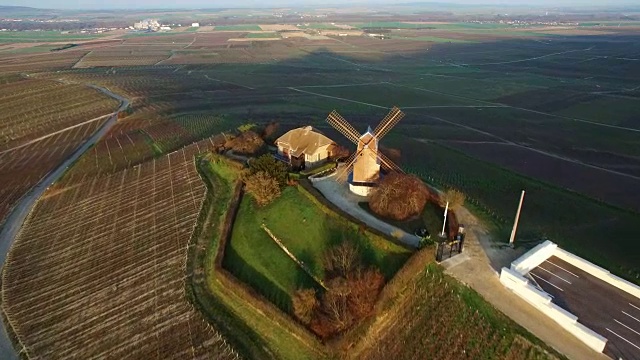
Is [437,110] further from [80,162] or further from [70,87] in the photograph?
[70,87]

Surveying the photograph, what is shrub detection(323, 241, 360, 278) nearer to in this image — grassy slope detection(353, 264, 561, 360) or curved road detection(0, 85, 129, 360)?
grassy slope detection(353, 264, 561, 360)

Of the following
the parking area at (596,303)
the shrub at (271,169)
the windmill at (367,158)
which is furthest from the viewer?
the shrub at (271,169)

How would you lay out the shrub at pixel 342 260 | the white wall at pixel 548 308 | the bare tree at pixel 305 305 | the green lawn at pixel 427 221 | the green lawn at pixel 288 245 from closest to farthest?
the white wall at pixel 548 308 < the bare tree at pixel 305 305 < the shrub at pixel 342 260 < the green lawn at pixel 288 245 < the green lawn at pixel 427 221

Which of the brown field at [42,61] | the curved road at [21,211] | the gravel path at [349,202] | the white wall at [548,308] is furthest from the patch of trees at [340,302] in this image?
the brown field at [42,61]

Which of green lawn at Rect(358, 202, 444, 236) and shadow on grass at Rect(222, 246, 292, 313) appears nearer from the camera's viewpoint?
shadow on grass at Rect(222, 246, 292, 313)

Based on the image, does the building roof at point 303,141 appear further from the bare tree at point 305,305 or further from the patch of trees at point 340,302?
the bare tree at point 305,305

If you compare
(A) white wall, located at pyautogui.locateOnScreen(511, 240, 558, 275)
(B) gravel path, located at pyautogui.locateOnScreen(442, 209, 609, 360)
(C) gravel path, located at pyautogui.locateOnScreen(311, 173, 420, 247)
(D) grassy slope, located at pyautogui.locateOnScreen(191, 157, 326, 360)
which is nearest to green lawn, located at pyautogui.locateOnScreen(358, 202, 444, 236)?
(C) gravel path, located at pyautogui.locateOnScreen(311, 173, 420, 247)
